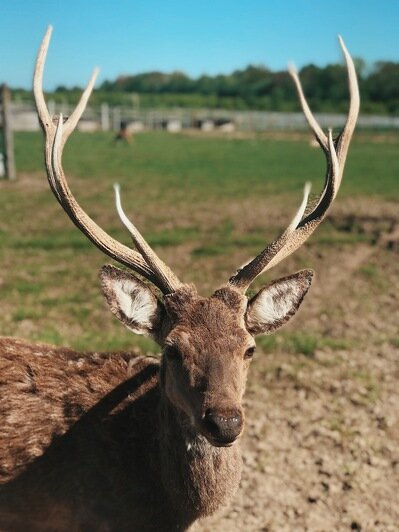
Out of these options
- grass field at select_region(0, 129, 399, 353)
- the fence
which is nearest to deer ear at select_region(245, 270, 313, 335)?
grass field at select_region(0, 129, 399, 353)

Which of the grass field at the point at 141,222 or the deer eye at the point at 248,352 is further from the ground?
the deer eye at the point at 248,352

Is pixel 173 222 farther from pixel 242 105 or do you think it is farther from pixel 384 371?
pixel 242 105

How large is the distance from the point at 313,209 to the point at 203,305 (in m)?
1.02

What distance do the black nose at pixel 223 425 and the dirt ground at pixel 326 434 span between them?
1737mm

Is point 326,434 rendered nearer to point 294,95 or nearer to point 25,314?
point 25,314

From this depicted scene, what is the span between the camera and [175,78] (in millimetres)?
151000

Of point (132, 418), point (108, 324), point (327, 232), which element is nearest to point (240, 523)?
point (132, 418)

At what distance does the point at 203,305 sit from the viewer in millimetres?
3365

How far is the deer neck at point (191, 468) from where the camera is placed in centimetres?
345

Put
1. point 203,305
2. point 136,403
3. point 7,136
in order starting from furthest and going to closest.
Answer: point 7,136, point 136,403, point 203,305

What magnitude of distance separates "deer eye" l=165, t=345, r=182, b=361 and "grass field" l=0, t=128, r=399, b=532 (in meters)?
1.73

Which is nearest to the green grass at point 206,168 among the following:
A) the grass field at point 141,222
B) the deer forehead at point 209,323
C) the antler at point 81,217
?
the grass field at point 141,222

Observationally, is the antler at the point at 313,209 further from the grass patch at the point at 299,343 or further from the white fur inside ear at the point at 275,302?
the grass patch at the point at 299,343

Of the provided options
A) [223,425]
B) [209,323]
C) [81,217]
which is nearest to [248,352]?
[209,323]
